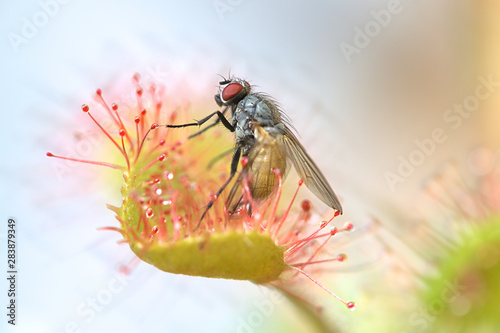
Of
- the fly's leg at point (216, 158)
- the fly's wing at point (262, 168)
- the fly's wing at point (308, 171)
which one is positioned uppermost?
the fly's wing at point (308, 171)

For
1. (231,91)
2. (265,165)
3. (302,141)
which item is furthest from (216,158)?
(302,141)

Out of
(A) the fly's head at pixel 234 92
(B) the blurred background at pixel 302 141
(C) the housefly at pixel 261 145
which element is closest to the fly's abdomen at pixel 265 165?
(C) the housefly at pixel 261 145

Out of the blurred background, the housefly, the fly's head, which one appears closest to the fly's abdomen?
the housefly

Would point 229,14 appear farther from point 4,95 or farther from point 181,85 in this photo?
point 4,95

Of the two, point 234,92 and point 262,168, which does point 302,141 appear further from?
point 262,168

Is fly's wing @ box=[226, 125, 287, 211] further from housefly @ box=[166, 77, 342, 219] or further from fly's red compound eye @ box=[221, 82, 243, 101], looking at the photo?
fly's red compound eye @ box=[221, 82, 243, 101]

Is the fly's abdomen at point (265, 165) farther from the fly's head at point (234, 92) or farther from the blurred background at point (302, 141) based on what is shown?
the blurred background at point (302, 141)

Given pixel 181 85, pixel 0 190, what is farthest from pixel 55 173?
pixel 181 85
